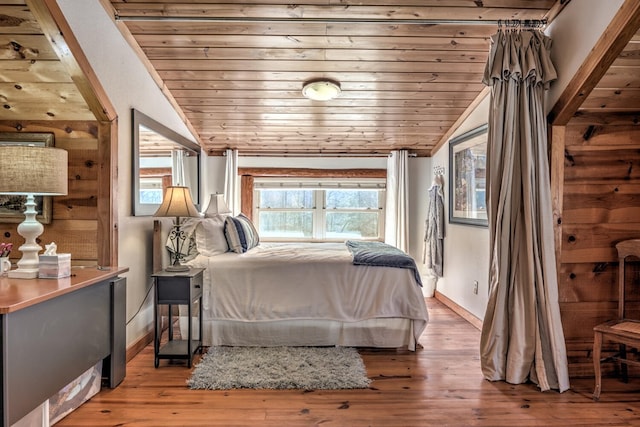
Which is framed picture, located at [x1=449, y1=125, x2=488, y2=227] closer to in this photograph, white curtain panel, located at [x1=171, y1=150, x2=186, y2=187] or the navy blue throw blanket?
the navy blue throw blanket

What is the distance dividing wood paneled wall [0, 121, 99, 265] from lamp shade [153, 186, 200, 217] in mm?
436

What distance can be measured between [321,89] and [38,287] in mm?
2537

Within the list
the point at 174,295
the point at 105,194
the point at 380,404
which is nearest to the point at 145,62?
the point at 105,194

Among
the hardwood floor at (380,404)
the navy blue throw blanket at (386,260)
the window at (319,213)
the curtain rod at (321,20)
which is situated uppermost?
the curtain rod at (321,20)

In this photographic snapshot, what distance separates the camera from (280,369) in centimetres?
257

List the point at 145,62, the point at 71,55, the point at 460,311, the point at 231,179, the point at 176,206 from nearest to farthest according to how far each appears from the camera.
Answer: the point at 71,55
the point at 176,206
the point at 145,62
the point at 460,311
the point at 231,179

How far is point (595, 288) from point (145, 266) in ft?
11.1

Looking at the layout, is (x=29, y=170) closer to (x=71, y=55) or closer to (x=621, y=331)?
(x=71, y=55)

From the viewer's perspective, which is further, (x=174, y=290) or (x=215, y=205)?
(x=215, y=205)

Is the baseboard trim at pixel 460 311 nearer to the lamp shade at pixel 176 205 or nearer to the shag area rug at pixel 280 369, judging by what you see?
the shag area rug at pixel 280 369

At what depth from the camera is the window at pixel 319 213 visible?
5246 mm

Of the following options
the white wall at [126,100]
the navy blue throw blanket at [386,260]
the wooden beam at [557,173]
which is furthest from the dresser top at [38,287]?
the wooden beam at [557,173]

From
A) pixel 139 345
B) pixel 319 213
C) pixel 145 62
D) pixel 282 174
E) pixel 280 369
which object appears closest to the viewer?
pixel 280 369

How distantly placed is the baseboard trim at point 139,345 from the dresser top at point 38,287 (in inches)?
33.5
